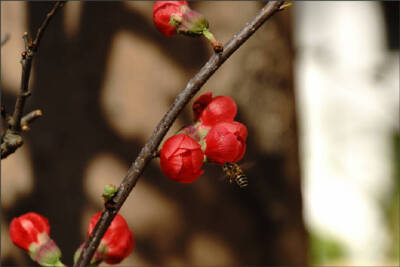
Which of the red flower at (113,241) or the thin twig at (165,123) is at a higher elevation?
the thin twig at (165,123)

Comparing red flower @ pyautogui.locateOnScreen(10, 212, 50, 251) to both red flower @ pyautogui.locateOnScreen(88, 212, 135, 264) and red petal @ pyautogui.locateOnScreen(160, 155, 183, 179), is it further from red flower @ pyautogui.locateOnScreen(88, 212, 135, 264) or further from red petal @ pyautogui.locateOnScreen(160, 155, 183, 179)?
red petal @ pyautogui.locateOnScreen(160, 155, 183, 179)

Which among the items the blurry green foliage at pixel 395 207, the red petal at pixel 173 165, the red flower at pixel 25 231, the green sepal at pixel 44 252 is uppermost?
the blurry green foliage at pixel 395 207

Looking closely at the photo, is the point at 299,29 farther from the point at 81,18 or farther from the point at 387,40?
the point at 81,18

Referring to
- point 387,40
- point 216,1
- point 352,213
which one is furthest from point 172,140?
point 387,40

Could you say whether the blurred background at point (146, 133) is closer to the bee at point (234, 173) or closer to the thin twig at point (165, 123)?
the bee at point (234, 173)

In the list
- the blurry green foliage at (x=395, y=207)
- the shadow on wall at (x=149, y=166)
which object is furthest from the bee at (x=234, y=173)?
the blurry green foliage at (x=395, y=207)
